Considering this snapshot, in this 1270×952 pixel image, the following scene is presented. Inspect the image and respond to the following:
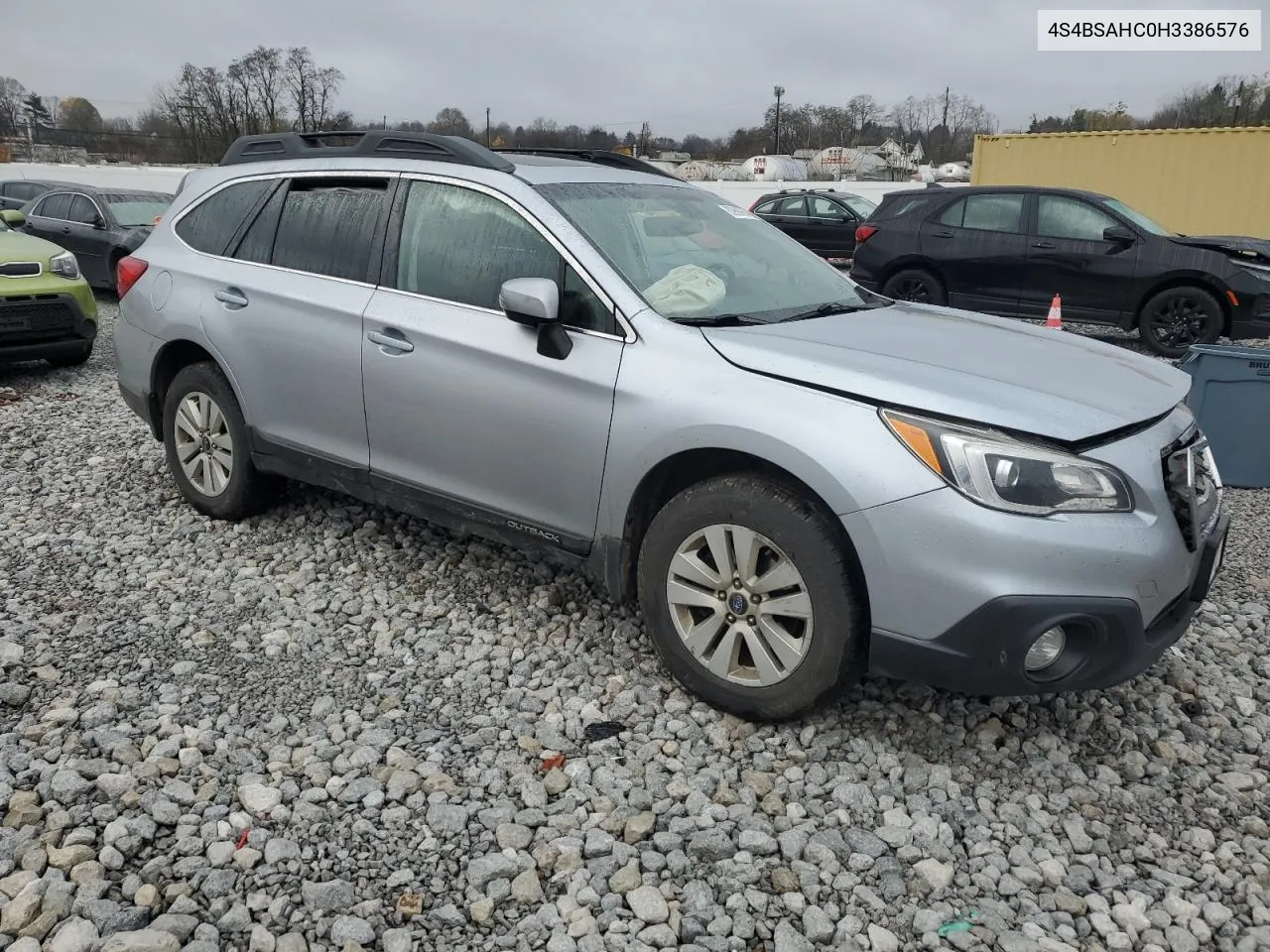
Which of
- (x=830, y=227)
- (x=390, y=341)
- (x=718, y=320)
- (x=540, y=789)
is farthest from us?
(x=830, y=227)

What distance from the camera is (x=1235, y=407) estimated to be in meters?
5.70

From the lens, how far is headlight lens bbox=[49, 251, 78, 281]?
8.12 meters

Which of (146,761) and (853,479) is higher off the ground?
(853,479)

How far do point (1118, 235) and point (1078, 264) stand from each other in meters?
0.46

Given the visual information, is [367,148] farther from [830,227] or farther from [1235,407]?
[830,227]

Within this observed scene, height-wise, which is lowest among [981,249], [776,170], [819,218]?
[981,249]

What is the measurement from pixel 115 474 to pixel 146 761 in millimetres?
3309

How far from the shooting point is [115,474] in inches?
226

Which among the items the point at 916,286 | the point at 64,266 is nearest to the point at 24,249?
the point at 64,266

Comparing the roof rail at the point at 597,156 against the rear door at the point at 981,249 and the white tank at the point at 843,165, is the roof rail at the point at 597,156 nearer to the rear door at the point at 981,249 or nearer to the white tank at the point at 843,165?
the rear door at the point at 981,249

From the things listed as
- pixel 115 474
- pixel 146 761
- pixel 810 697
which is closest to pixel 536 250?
pixel 810 697

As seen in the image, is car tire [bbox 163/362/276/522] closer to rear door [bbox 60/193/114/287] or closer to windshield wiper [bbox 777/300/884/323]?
windshield wiper [bbox 777/300/884/323]

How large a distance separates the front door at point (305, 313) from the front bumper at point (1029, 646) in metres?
2.33

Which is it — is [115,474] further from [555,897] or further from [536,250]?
[555,897]
